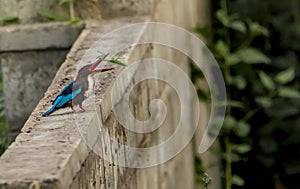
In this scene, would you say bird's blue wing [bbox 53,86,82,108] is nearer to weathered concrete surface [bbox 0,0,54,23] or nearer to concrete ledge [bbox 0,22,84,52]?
concrete ledge [bbox 0,22,84,52]

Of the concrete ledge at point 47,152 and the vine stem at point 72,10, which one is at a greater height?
the vine stem at point 72,10

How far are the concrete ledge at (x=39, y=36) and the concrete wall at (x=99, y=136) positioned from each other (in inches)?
3.2

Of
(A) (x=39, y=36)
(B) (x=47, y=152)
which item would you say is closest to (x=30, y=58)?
(A) (x=39, y=36)

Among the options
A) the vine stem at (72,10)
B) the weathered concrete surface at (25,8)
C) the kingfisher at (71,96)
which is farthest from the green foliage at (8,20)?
the kingfisher at (71,96)

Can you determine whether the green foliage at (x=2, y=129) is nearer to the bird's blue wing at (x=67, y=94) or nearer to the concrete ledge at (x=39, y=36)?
the concrete ledge at (x=39, y=36)

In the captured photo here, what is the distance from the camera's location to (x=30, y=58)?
95.4 inches

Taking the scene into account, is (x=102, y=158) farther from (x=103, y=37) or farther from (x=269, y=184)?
(x=269, y=184)

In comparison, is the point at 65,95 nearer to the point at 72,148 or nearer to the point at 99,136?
the point at 99,136

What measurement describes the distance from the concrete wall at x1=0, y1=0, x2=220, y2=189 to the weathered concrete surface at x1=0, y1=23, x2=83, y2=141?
118 millimetres

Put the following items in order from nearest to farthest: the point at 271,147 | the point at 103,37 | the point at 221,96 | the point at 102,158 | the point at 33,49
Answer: the point at 102,158 → the point at 103,37 → the point at 33,49 → the point at 221,96 → the point at 271,147

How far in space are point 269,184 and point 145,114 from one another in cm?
181

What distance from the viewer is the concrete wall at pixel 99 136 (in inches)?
50.6

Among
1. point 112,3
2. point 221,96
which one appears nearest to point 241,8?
point 221,96

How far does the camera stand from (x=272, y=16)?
3.71 m
